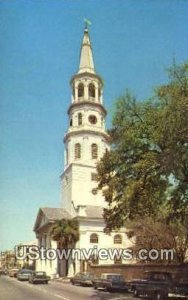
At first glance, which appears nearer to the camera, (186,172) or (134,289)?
(186,172)

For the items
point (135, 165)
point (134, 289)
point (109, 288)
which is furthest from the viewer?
point (109, 288)

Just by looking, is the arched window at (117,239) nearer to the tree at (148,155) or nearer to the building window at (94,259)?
the building window at (94,259)

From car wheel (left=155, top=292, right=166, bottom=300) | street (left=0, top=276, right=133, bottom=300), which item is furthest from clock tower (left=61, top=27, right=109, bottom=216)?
car wheel (left=155, top=292, right=166, bottom=300)

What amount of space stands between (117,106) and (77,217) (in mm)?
45300

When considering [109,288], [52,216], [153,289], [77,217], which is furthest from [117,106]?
[52,216]

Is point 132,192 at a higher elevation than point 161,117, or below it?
below

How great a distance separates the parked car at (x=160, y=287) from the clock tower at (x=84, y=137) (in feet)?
153

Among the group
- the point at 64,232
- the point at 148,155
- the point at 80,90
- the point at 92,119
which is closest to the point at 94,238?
the point at 64,232

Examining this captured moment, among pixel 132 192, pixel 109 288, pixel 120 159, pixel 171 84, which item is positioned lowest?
pixel 109 288

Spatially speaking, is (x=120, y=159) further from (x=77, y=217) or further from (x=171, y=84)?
(x=77, y=217)

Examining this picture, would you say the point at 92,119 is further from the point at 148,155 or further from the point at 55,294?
the point at 148,155

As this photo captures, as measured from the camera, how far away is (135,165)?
24188 millimetres

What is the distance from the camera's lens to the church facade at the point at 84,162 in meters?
71.5

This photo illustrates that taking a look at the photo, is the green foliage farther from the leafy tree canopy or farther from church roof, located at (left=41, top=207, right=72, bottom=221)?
the leafy tree canopy
